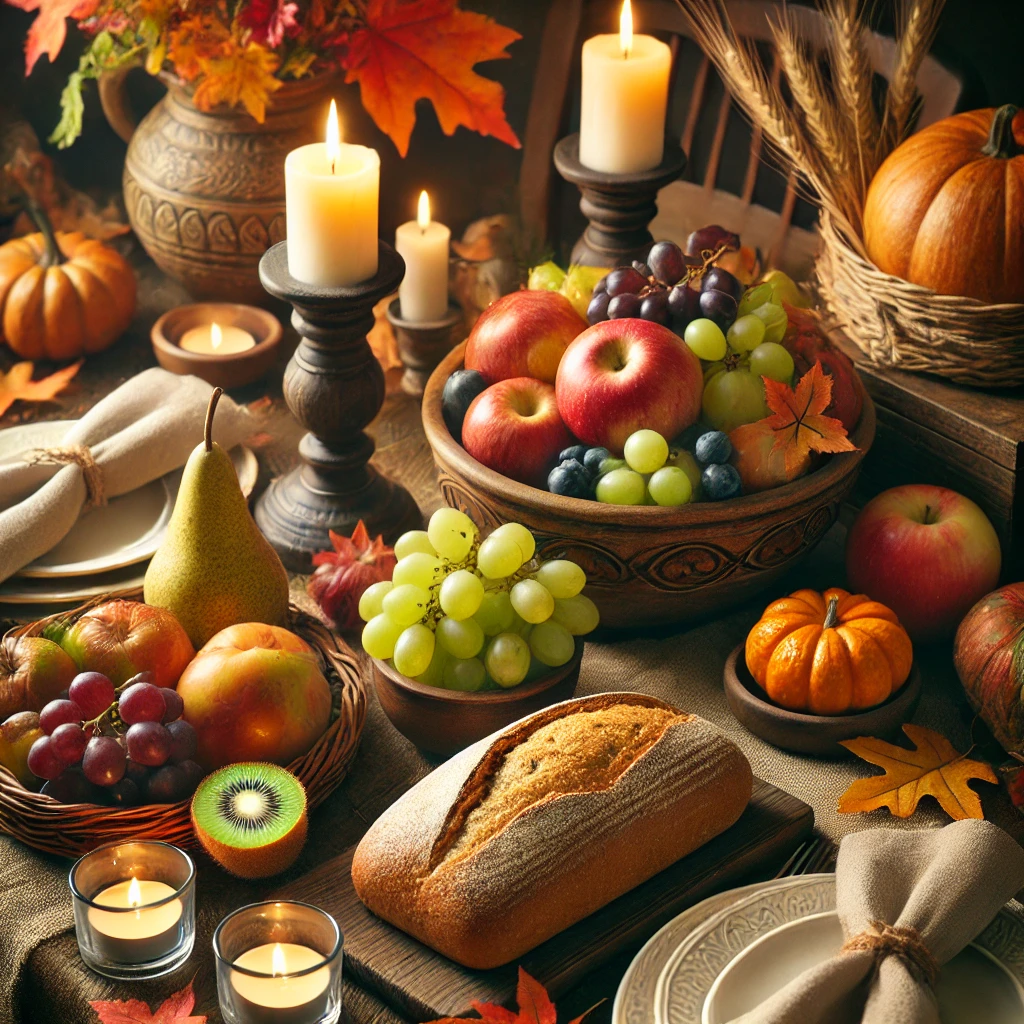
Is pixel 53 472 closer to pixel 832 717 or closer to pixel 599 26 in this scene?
pixel 832 717

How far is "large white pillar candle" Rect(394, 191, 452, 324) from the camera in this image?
1652 millimetres

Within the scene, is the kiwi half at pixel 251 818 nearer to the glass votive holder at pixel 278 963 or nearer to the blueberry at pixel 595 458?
the glass votive holder at pixel 278 963

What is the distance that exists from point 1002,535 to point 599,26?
978 mm

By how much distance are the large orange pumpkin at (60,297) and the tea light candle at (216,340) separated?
0.48 ft

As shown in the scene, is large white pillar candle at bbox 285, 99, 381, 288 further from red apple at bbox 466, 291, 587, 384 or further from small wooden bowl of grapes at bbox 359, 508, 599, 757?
small wooden bowl of grapes at bbox 359, 508, 599, 757

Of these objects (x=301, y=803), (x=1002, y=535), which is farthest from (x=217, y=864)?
(x=1002, y=535)

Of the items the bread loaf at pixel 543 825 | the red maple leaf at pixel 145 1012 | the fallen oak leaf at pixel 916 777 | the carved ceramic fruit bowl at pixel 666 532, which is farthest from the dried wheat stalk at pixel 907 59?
the red maple leaf at pixel 145 1012

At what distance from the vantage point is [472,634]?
1088 millimetres

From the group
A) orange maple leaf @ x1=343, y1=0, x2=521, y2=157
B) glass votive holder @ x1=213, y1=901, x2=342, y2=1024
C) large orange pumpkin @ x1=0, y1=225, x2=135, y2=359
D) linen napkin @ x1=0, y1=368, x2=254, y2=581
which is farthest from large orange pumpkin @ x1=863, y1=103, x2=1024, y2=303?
large orange pumpkin @ x1=0, y1=225, x2=135, y2=359

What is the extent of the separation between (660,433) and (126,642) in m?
0.52

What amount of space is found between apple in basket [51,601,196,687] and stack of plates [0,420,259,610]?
0.14 m

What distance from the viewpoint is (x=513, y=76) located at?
81.0 inches

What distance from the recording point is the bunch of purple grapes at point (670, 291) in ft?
4.07

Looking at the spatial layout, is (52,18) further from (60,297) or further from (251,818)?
(251,818)
